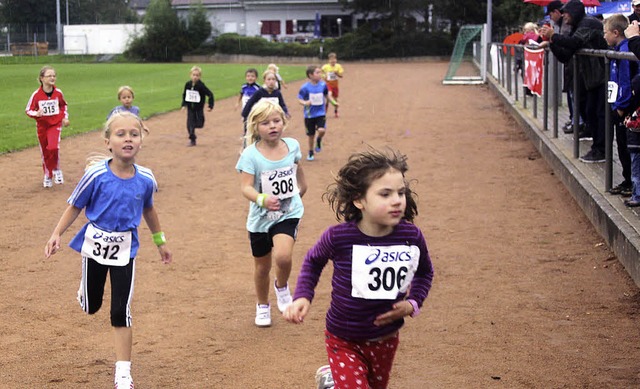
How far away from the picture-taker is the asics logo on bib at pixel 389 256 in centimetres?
432

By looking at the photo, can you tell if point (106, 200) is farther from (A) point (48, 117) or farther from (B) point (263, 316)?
(A) point (48, 117)

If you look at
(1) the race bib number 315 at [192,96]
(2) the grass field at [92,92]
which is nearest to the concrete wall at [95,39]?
(2) the grass field at [92,92]

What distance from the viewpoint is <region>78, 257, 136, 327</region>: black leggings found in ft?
18.1

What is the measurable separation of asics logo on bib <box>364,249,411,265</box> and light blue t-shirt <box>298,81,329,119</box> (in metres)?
12.2

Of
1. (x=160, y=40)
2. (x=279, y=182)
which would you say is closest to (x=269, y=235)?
(x=279, y=182)

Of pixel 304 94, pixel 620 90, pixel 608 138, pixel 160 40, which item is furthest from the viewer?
pixel 160 40

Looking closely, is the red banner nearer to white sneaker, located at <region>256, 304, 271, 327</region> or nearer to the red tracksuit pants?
the red tracksuit pants

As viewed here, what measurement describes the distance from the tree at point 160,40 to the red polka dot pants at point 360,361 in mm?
70802

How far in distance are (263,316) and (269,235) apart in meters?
0.62

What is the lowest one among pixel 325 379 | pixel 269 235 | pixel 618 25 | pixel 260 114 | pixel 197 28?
pixel 325 379

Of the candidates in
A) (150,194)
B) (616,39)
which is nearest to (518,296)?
(150,194)

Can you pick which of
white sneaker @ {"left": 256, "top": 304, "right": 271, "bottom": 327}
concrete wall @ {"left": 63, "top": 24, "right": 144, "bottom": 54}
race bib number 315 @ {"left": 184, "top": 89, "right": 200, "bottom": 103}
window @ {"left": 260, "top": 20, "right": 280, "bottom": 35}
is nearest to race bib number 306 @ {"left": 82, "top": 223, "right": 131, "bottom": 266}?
white sneaker @ {"left": 256, "top": 304, "right": 271, "bottom": 327}

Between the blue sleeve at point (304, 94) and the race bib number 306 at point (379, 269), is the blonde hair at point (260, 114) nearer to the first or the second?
the race bib number 306 at point (379, 269)

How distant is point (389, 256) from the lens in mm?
4336
